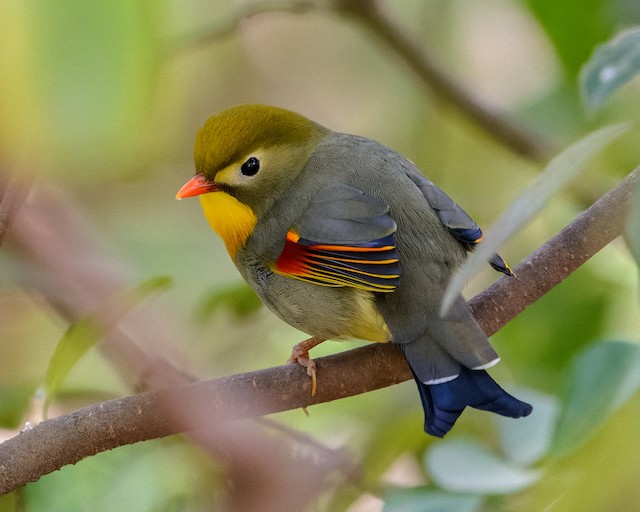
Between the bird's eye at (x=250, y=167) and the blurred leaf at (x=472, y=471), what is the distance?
4.34ft

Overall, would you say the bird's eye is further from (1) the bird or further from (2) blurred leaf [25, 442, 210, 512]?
(2) blurred leaf [25, 442, 210, 512]

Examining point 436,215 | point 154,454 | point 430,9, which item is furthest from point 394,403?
point 430,9

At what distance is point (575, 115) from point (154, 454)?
6.49 ft

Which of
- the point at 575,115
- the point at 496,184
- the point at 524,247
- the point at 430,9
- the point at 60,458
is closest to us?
the point at 60,458

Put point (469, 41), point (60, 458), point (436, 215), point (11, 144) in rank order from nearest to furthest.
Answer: point (11, 144) < point (60, 458) < point (436, 215) < point (469, 41)

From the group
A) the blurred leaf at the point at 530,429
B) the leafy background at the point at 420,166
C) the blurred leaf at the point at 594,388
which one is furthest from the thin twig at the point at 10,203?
the blurred leaf at the point at 530,429

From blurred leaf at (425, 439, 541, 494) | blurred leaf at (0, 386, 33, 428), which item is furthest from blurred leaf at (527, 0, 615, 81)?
blurred leaf at (0, 386, 33, 428)

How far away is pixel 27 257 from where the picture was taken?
2670 mm

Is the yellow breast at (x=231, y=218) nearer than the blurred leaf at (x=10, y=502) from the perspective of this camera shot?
No

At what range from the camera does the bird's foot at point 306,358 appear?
2.13 meters

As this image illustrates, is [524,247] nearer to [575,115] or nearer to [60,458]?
[575,115]

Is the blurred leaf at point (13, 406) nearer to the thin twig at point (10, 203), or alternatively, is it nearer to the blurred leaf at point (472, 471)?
the thin twig at point (10, 203)

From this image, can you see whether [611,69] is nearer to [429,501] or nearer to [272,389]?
[429,501]

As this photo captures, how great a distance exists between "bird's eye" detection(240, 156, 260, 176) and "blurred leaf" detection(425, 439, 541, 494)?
1323 mm
